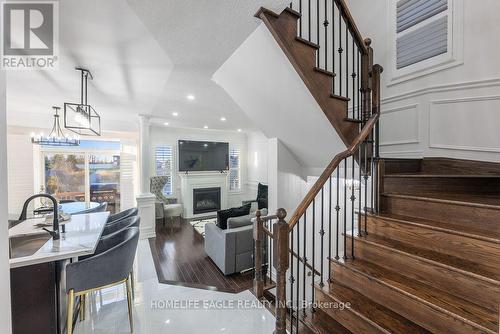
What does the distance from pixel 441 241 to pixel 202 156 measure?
6.46m

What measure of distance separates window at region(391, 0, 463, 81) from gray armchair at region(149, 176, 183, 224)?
5.74 m

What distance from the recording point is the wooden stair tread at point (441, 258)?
4.13ft

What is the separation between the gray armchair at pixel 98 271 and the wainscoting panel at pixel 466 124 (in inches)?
139

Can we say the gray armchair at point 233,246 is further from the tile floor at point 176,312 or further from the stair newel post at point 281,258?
the stair newel post at point 281,258

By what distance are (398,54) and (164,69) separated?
296cm

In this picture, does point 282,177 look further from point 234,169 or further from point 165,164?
point 234,169

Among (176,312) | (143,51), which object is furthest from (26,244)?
(143,51)

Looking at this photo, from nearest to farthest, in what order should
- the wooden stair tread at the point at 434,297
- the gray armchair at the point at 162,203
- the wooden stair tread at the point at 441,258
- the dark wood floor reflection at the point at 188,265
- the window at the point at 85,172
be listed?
the wooden stair tread at the point at 434,297
the wooden stair tread at the point at 441,258
the dark wood floor reflection at the point at 188,265
the window at the point at 85,172
the gray armchair at the point at 162,203

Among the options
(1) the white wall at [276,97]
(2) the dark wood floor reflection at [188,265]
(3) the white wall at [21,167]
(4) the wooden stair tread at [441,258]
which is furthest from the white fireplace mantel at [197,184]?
(4) the wooden stair tread at [441,258]

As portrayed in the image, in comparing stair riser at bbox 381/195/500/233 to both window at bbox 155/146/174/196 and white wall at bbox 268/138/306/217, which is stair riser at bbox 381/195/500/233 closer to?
white wall at bbox 268/138/306/217

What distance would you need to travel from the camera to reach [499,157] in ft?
7.05

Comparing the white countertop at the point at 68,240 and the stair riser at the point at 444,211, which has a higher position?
the stair riser at the point at 444,211

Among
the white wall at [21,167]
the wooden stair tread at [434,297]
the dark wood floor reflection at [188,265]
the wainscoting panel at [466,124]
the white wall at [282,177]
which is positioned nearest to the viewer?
the wooden stair tread at [434,297]

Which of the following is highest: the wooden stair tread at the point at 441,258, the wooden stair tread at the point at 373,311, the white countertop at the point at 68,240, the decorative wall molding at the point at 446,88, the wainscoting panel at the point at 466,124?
the decorative wall molding at the point at 446,88
